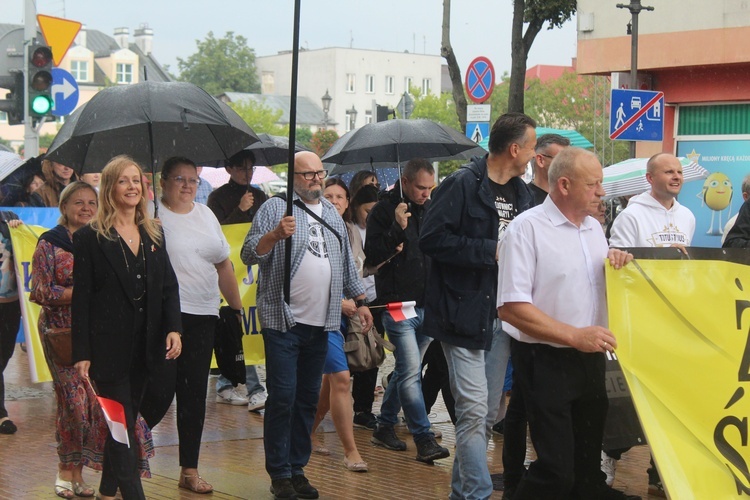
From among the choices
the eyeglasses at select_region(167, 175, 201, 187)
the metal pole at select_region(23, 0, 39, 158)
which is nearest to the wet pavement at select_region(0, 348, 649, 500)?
the eyeglasses at select_region(167, 175, 201, 187)

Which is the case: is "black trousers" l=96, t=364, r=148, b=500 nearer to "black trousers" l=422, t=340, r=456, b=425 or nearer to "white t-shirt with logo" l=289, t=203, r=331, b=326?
"white t-shirt with logo" l=289, t=203, r=331, b=326

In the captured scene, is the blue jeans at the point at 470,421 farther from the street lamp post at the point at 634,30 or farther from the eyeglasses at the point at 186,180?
the street lamp post at the point at 634,30

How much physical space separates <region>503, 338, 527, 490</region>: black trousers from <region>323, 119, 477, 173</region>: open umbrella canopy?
153 inches

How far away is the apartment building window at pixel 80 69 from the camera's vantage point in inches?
4756

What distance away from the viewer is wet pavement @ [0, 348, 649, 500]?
283 inches

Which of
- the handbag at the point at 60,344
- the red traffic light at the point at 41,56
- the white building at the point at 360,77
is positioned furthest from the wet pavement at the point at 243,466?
the white building at the point at 360,77

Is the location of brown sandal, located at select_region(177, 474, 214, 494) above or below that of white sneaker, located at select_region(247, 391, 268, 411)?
above

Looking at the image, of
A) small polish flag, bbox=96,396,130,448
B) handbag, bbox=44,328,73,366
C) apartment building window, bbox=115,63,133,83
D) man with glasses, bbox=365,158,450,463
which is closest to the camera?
small polish flag, bbox=96,396,130,448

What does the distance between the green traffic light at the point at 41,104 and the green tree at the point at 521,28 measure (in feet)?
32.3

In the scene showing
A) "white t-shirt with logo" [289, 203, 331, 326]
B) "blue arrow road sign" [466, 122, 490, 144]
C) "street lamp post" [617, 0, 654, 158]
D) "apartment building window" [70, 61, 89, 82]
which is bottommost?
"white t-shirt with logo" [289, 203, 331, 326]

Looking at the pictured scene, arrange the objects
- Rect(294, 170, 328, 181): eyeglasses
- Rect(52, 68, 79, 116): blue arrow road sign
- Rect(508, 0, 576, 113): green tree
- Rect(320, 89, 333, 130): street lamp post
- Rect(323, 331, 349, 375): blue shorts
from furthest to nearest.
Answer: Rect(320, 89, 333, 130): street lamp post < Rect(508, 0, 576, 113): green tree < Rect(52, 68, 79, 116): blue arrow road sign < Rect(323, 331, 349, 375): blue shorts < Rect(294, 170, 328, 181): eyeglasses

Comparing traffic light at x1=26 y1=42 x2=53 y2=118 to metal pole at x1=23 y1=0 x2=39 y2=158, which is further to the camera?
metal pole at x1=23 y1=0 x2=39 y2=158

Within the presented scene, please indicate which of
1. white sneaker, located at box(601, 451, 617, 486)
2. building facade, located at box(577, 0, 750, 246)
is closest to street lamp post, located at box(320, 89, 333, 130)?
building facade, located at box(577, 0, 750, 246)

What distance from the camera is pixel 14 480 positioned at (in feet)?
24.1
